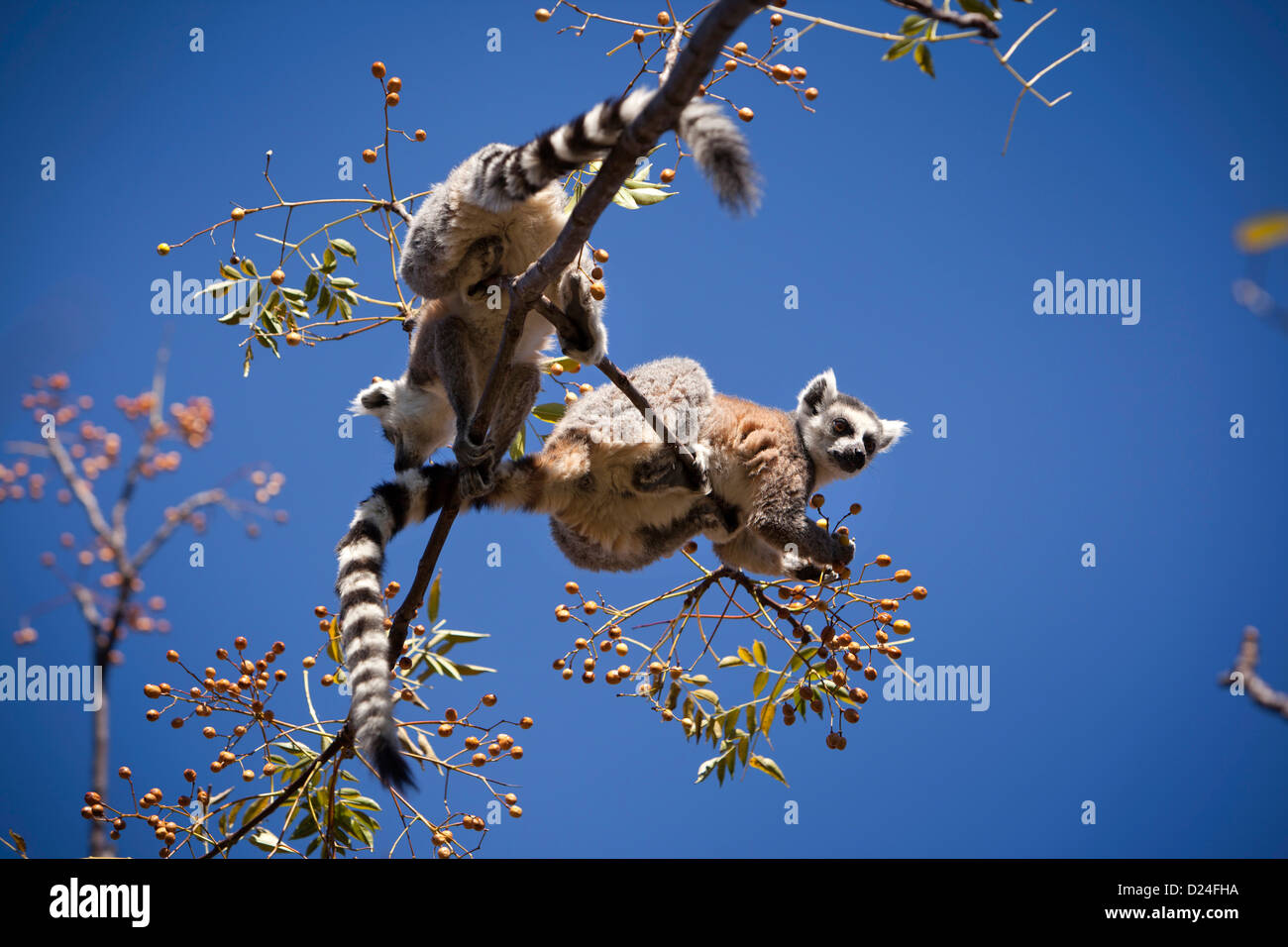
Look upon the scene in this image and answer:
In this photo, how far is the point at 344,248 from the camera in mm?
6277

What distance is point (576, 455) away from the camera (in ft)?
20.2

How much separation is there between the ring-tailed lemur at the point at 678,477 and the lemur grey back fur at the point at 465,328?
36 cm

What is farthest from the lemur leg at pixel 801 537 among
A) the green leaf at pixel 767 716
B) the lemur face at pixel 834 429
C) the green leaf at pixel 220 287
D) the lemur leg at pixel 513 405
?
the green leaf at pixel 220 287

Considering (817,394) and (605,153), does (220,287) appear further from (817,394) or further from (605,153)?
(817,394)

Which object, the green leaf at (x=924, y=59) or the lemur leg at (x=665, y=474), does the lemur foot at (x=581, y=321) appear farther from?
the green leaf at (x=924, y=59)

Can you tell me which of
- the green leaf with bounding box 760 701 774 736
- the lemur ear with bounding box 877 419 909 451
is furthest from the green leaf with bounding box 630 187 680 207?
the green leaf with bounding box 760 701 774 736

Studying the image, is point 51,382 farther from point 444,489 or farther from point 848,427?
point 848,427

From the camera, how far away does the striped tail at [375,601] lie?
3.64m

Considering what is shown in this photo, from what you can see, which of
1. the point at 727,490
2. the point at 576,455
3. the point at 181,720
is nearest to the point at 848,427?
the point at 727,490

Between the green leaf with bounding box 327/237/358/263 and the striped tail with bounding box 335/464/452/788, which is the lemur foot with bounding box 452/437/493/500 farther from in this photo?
the green leaf with bounding box 327/237/358/263

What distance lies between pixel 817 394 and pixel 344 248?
3.74m

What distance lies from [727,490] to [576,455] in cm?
119

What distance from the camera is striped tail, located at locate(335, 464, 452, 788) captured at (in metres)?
3.64

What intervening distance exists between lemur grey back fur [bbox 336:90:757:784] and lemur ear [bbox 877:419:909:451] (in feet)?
9.11
